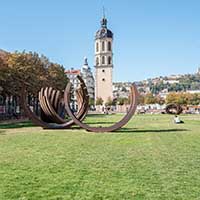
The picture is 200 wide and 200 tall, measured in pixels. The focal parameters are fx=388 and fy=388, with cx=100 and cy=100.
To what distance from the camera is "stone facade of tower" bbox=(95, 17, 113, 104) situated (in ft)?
392

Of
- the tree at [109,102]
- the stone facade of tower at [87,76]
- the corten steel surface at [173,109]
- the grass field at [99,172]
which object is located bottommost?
the grass field at [99,172]

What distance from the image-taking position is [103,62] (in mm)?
123812

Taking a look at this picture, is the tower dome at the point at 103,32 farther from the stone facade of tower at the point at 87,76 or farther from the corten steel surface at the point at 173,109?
the corten steel surface at the point at 173,109

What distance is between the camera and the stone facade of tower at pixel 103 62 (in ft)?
392

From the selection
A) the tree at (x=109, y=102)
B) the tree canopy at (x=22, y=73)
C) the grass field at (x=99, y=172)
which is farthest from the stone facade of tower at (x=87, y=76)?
the grass field at (x=99, y=172)

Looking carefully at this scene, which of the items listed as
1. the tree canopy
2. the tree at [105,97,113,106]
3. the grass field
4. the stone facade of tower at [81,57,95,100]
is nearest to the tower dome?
the tree at [105,97,113,106]

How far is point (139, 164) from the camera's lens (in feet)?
37.4

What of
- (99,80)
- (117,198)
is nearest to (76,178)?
(117,198)

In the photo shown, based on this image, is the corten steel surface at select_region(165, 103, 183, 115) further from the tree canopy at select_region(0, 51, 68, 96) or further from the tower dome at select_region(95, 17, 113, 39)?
the tower dome at select_region(95, 17, 113, 39)

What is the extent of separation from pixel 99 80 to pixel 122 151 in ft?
347

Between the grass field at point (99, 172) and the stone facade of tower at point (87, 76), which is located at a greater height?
the stone facade of tower at point (87, 76)

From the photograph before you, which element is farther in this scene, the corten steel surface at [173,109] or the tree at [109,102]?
the tree at [109,102]

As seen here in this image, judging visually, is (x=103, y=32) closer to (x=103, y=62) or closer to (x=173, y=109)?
(x=103, y=62)

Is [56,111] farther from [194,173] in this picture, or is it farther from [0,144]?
[194,173]
